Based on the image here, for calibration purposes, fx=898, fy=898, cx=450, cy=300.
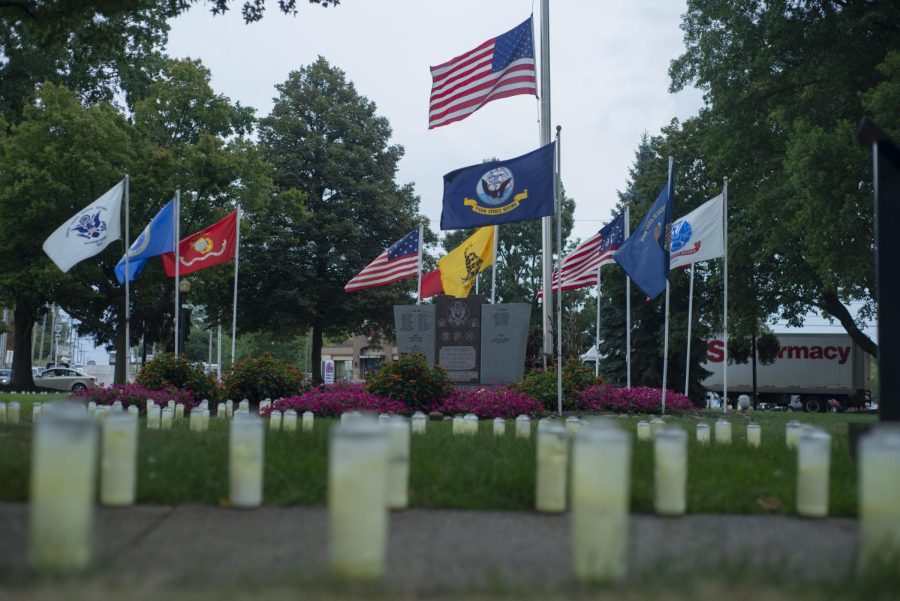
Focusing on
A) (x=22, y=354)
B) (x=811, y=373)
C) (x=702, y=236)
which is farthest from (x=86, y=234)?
(x=811, y=373)

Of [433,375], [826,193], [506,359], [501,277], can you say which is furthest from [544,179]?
[501,277]

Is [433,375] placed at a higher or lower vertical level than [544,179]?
lower

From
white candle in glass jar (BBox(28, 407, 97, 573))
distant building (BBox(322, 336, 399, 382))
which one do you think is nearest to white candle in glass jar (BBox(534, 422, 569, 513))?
white candle in glass jar (BBox(28, 407, 97, 573))

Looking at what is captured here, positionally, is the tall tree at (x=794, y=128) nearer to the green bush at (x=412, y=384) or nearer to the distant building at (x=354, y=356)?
the green bush at (x=412, y=384)

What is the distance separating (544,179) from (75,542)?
14.7 m

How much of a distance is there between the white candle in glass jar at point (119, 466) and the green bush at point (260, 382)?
14808 mm

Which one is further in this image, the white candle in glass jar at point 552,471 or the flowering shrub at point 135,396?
the flowering shrub at point 135,396

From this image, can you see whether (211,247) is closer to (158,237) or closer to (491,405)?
(158,237)

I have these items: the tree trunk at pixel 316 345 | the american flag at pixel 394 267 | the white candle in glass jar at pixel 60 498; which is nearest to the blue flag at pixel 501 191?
the american flag at pixel 394 267

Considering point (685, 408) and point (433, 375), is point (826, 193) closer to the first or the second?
point (685, 408)

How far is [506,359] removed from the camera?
2236cm

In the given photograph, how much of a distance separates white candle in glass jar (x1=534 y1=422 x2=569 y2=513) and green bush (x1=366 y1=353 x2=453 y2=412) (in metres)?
12.5

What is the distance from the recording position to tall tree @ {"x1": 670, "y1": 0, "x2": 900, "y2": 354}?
22.6 metres

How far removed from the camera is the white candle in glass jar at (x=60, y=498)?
149 inches
